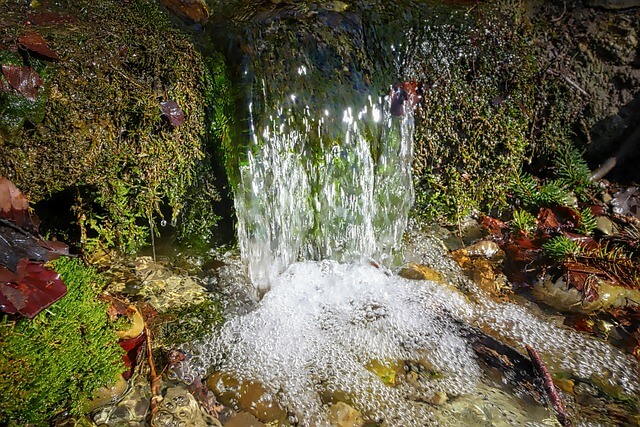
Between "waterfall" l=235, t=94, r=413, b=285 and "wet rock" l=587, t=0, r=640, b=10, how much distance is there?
234 cm

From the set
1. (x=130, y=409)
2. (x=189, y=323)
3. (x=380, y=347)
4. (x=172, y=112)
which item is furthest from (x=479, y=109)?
(x=130, y=409)

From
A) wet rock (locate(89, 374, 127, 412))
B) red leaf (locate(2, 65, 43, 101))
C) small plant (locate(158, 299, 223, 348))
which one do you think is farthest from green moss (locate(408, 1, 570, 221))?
wet rock (locate(89, 374, 127, 412))

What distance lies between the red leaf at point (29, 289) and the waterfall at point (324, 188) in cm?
149

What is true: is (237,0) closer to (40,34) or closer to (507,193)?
(40,34)

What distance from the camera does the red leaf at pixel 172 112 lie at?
9.57 ft

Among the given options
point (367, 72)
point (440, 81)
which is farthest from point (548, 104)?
point (367, 72)

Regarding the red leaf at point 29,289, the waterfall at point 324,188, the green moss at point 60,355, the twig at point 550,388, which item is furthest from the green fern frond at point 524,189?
the red leaf at point 29,289

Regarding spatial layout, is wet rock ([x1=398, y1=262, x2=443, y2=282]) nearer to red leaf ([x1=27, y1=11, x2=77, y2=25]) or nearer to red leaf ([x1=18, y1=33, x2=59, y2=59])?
red leaf ([x1=18, y1=33, x2=59, y2=59])

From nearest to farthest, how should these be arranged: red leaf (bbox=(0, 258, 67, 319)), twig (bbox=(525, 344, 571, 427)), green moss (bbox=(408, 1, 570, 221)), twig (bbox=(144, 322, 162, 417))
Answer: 1. red leaf (bbox=(0, 258, 67, 319))
2. twig (bbox=(144, 322, 162, 417))
3. twig (bbox=(525, 344, 571, 427))
4. green moss (bbox=(408, 1, 570, 221))

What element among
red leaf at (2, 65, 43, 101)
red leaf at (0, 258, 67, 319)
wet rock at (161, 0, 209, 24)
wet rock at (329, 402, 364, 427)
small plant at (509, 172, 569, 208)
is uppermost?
wet rock at (161, 0, 209, 24)

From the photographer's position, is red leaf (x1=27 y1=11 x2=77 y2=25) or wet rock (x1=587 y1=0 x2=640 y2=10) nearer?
red leaf (x1=27 y1=11 x2=77 y2=25)

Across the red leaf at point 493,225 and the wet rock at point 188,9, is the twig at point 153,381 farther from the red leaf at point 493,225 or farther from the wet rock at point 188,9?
the red leaf at point 493,225

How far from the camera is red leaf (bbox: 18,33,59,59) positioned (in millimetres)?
2465

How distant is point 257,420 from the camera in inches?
89.1
